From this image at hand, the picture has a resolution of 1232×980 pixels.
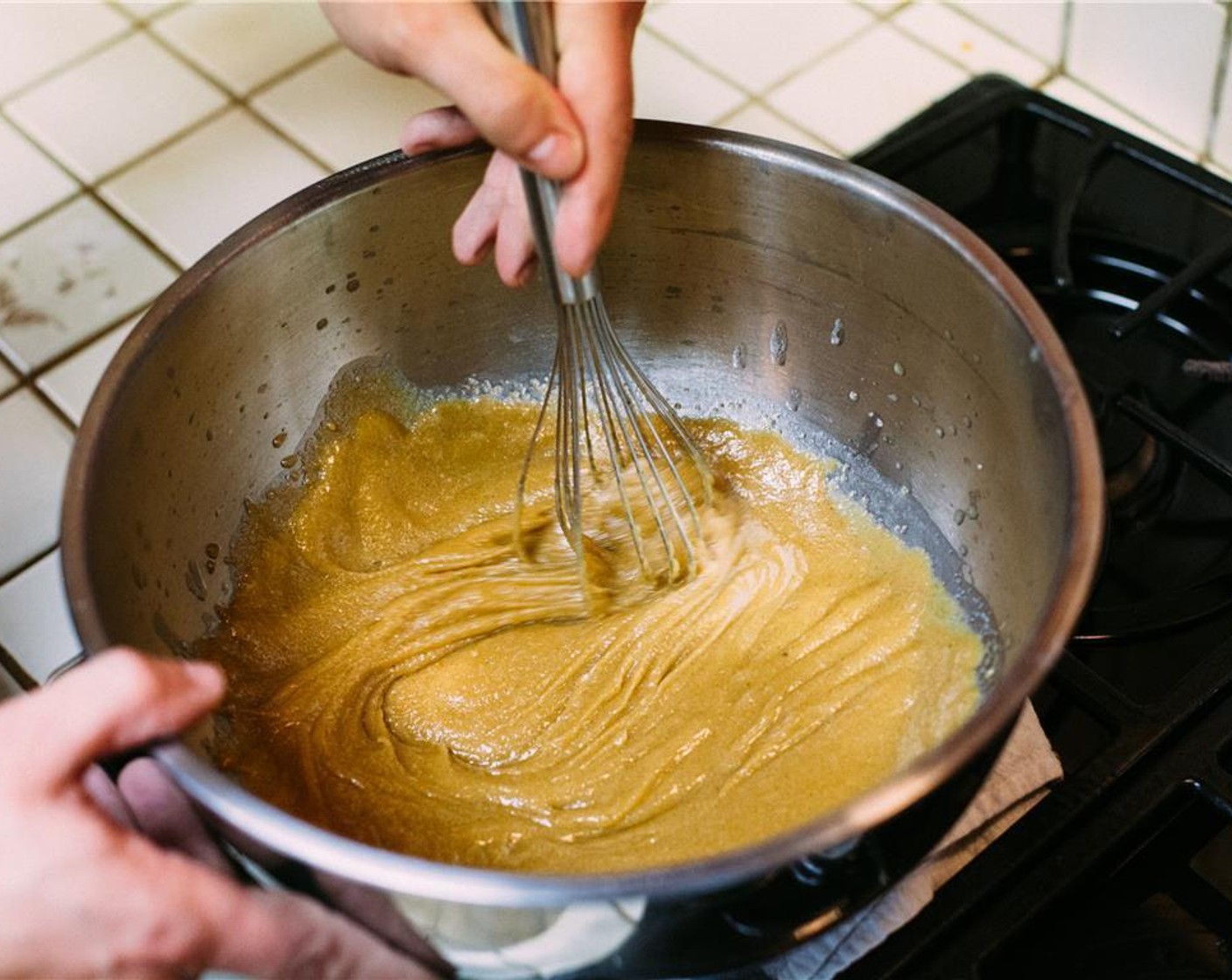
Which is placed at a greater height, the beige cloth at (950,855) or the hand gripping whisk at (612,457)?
the hand gripping whisk at (612,457)

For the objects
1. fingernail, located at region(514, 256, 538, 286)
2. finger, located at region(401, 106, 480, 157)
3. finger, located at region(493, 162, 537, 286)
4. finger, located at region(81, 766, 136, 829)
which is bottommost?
finger, located at region(81, 766, 136, 829)

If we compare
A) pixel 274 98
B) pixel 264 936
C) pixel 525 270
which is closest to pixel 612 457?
pixel 525 270

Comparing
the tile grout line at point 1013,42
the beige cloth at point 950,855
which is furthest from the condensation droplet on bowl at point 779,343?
the tile grout line at point 1013,42

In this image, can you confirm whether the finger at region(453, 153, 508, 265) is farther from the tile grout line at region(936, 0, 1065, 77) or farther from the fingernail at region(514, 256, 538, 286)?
the tile grout line at region(936, 0, 1065, 77)

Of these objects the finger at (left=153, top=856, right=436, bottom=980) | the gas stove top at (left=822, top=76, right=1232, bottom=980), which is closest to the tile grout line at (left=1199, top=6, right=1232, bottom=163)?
the gas stove top at (left=822, top=76, right=1232, bottom=980)

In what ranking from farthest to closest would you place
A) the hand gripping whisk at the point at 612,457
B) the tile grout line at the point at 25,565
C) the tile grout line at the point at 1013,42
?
the tile grout line at the point at 1013,42 < the tile grout line at the point at 25,565 < the hand gripping whisk at the point at 612,457

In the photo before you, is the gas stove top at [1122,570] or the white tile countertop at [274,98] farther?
the white tile countertop at [274,98]

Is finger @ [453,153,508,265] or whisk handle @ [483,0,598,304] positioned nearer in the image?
whisk handle @ [483,0,598,304]

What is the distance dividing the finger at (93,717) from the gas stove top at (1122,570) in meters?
0.35

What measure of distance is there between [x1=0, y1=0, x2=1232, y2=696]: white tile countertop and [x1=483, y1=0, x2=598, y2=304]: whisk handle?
1.47ft

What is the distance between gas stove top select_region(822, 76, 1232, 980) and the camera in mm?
676

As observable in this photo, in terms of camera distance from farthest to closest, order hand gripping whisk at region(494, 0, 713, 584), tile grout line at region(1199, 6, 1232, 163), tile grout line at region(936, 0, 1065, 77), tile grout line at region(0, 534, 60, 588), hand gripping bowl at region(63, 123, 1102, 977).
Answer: tile grout line at region(936, 0, 1065, 77)
tile grout line at region(1199, 6, 1232, 163)
tile grout line at region(0, 534, 60, 588)
hand gripping whisk at region(494, 0, 713, 584)
hand gripping bowl at region(63, 123, 1102, 977)

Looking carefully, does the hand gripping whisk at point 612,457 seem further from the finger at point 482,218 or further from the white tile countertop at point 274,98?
the white tile countertop at point 274,98

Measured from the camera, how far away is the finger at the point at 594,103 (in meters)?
0.59
